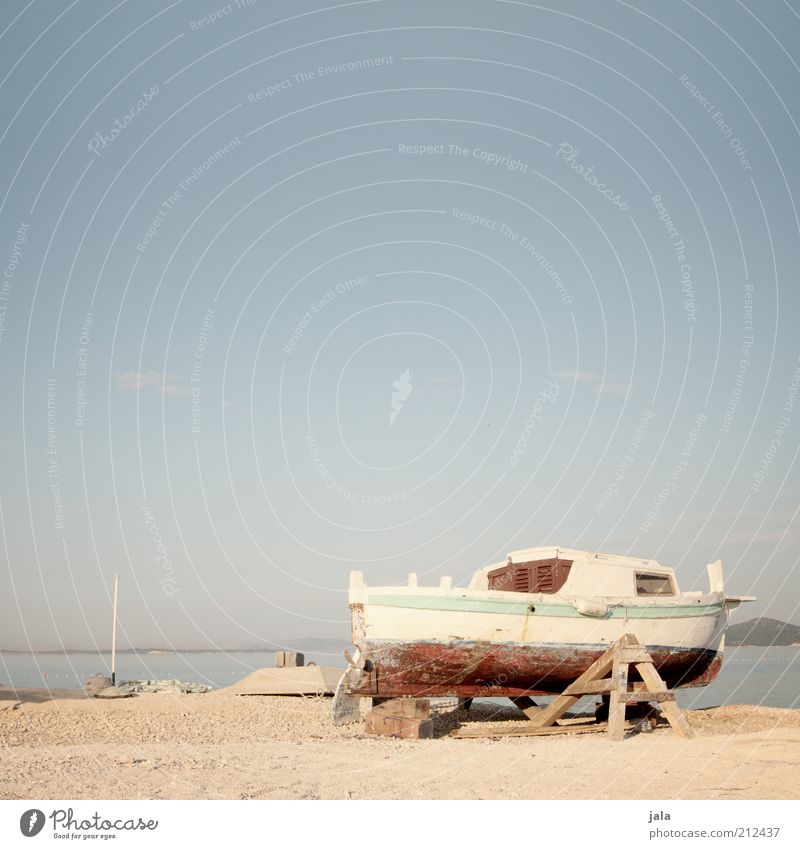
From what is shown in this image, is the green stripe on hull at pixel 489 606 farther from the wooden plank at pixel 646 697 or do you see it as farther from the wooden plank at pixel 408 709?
the wooden plank at pixel 646 697

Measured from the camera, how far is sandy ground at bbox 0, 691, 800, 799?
9.84m

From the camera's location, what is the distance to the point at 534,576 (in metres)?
20.9

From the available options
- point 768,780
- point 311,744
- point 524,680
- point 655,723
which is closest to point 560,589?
point 524,680

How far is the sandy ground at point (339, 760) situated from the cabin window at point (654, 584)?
329cm

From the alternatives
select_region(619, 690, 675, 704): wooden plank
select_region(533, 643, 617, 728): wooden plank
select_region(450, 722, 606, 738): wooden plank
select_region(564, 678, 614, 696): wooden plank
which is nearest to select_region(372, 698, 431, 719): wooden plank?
select_region(450, 722, 606, 738): wooden plank

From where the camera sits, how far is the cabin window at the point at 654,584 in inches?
842

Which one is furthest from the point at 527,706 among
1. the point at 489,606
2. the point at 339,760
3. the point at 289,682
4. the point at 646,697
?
the point at 339,760

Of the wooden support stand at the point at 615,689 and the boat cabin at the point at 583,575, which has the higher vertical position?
the boat cabin at the point at 583,575

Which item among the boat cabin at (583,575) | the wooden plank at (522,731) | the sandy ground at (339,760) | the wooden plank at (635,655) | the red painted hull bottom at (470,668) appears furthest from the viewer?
the boat cabin at (583,575)

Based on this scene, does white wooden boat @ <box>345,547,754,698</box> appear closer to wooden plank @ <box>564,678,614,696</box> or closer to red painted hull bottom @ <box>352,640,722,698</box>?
red painted hull bottom @ <box>352,640,722,698</box>

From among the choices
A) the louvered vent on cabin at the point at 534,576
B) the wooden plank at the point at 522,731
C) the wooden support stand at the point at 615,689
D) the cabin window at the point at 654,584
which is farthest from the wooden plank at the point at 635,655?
the cabin window at the point at 654,584

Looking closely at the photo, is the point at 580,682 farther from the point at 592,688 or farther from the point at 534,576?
the point at 534,576

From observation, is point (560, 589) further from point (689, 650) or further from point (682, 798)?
point (682, 798)

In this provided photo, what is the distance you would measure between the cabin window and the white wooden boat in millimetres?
524
